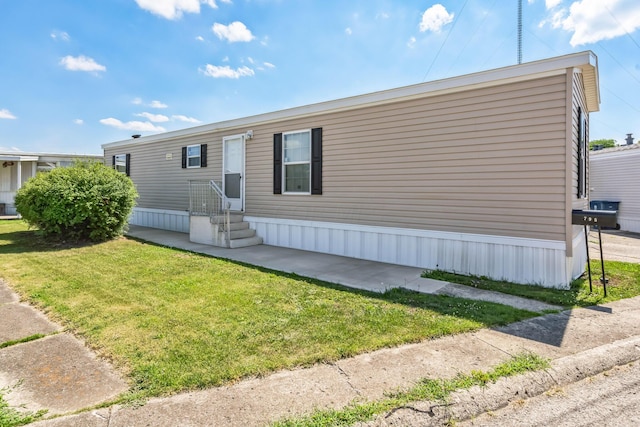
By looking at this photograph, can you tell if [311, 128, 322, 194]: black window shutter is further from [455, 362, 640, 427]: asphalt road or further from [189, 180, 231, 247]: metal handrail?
[455, 362, 640, 427]: asphalt road

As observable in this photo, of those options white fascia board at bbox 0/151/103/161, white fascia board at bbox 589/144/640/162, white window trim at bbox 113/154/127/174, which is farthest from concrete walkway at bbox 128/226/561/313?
white fascia board at bbox 0/151/103/161

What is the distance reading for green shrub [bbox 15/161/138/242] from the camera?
308 inches

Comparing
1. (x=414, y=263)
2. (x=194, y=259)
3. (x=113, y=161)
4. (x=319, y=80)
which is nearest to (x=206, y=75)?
(x=319, y=80)

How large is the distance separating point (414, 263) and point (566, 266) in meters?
2.30

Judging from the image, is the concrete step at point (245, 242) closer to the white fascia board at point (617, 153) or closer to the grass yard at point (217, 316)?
the grass yard at point (217, 316)

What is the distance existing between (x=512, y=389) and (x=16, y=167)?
77.7 ft

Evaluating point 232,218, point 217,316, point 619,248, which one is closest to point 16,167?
point 232,218

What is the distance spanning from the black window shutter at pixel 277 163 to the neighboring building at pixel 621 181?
13832mm

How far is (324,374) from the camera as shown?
2535 mm

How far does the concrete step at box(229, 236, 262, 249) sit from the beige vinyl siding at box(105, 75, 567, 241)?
77 centimetres

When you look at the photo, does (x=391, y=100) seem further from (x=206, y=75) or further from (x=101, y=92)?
(x=101, y=92)

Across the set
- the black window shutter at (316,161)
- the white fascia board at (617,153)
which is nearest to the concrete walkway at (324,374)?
the black window shutter at (316,161)

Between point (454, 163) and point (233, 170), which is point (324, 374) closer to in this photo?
point (454, 163)

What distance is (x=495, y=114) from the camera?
214 inches
